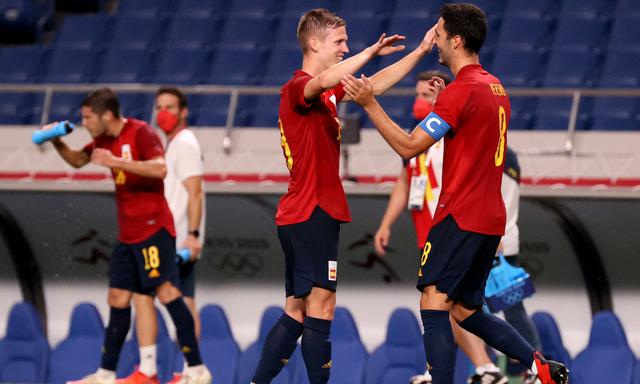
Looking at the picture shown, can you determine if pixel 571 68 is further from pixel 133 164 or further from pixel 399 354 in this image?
pixel 133 164

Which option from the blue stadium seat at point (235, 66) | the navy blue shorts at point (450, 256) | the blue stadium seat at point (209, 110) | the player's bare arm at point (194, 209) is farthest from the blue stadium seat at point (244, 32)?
the navy blue shorts at point (450, 256)

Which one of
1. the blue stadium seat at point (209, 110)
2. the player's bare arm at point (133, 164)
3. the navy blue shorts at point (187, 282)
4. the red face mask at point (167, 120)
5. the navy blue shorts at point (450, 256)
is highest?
the blue stadium seat at point (209, 110)

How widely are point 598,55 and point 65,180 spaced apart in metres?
4.71

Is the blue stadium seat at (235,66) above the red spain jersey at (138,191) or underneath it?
above

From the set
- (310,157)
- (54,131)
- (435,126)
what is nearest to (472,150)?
(435,126)

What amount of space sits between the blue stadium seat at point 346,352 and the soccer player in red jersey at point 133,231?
121 centimetres

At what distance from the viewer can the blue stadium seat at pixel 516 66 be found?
41.3 feet

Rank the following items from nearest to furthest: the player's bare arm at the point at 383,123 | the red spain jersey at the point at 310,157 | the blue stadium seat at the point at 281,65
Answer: the player's bare arm at the point at 383,123 < the red spain jersey at the point at 310,157 < the blue stadium seat at the point at 281,65

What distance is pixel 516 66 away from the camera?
498 inches

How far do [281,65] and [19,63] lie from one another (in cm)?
286

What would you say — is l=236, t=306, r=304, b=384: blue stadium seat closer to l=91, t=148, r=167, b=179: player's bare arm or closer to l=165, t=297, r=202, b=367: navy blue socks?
l=165, t=297, r=202, b=367: navy blue socks

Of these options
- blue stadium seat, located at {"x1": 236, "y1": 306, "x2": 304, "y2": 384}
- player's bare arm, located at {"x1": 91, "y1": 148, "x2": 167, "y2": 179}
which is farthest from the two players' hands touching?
blue stadium seat, located at {"x1": 236, "y1": 306, "x2": 304, "y2": 384}

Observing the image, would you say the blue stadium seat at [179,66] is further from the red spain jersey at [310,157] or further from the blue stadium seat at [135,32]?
the red spain jersey at [310,157]

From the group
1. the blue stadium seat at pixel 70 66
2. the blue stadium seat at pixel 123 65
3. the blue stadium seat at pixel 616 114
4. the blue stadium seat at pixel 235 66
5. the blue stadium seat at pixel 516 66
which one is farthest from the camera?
the blue stadium seat at pixel 70 66
